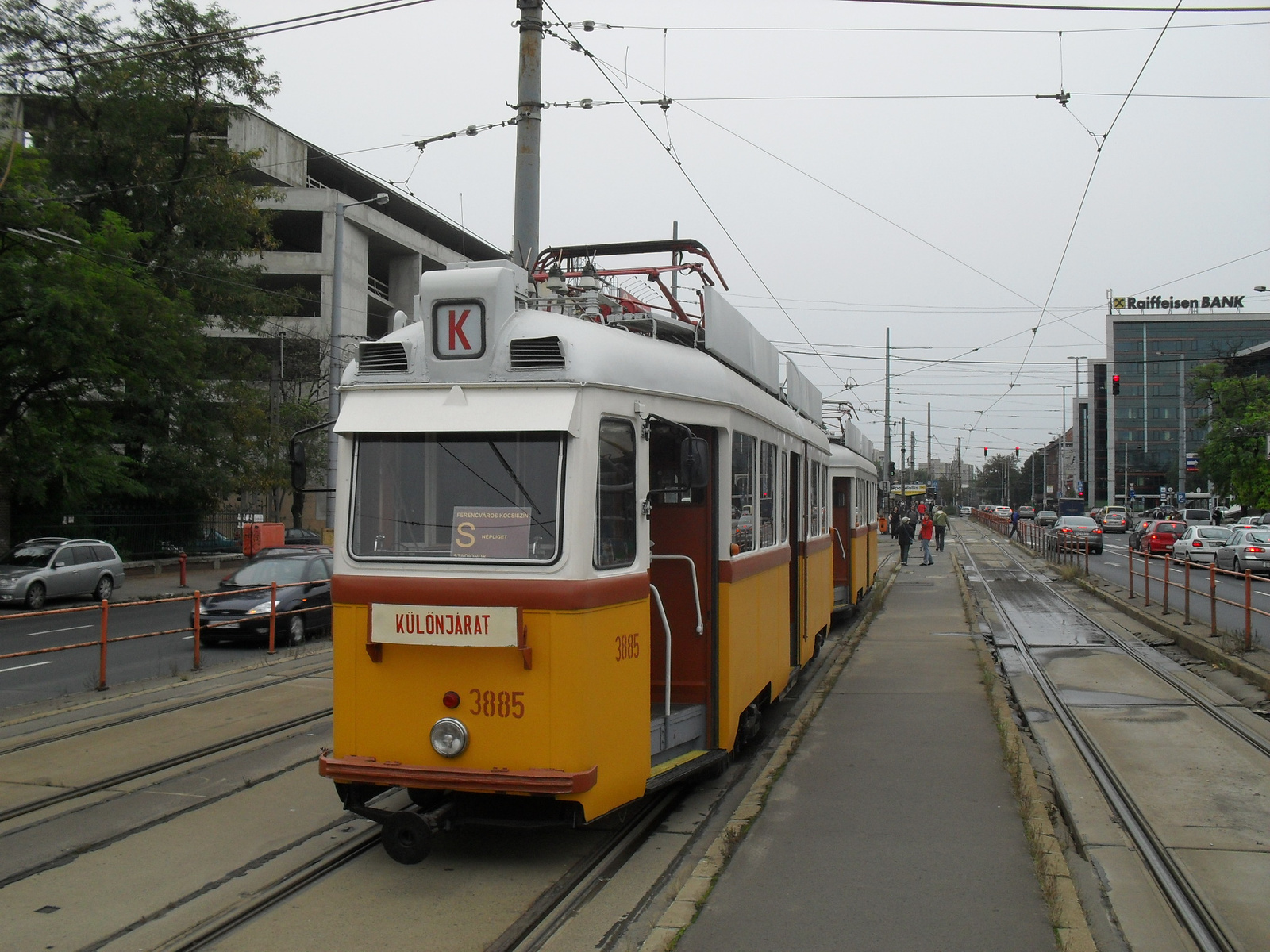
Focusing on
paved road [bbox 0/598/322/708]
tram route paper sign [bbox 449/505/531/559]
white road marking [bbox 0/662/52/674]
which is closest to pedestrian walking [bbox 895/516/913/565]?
paved road [bbox 0/598/322/708]

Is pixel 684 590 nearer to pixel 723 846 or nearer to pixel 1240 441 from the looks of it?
pixel 723 846

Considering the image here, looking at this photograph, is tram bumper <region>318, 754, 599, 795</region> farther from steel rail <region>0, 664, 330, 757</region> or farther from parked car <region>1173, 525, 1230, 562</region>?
parked car <region>1173, 525, 1230, 562</region>

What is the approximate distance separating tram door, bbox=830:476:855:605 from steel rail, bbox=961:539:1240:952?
6.31 meters

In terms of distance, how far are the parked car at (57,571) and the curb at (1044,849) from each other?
2053cm

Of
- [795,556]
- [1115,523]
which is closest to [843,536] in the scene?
[795,556]

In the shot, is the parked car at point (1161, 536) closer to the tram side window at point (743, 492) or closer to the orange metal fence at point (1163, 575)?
the orange metal fence at point (1163, 575)

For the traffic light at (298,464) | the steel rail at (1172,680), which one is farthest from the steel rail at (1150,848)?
the traffic light at (298,464)

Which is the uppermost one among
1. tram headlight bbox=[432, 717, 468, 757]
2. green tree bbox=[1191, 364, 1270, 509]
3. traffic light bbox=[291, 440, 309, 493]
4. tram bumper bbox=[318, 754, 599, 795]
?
green tree bbox=[1191, 364, 1270, 509]

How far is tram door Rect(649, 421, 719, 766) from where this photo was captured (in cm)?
693

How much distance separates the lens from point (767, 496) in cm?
850

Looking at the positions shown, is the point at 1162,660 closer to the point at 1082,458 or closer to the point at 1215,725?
the point at 1215,725

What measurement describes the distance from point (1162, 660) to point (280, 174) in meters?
44.1

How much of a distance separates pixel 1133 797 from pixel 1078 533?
3137 cm

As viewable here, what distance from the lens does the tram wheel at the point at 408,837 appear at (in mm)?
5414
